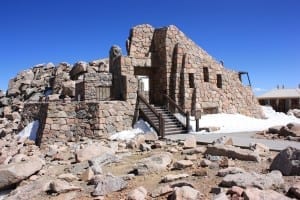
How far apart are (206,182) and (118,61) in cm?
1279

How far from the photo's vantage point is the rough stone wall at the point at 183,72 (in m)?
18.7

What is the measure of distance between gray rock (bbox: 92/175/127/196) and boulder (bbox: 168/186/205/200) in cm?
140

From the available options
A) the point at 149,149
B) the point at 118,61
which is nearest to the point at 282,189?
the point at 149,149

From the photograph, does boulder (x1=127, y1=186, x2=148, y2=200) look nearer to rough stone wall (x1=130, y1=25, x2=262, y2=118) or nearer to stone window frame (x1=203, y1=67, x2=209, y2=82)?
rough stone wall (x1=130, y1=25, x2=262, y2=118)

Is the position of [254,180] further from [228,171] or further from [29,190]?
[29,190]

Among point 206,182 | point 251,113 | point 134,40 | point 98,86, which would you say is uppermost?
point 134,40

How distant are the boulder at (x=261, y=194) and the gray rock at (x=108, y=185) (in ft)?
8.89

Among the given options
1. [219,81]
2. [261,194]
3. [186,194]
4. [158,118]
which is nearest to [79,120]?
[158,118]

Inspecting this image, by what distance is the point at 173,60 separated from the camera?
62.4 feet

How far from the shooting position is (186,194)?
219 inches

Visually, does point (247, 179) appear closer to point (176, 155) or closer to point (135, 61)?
point (176, 155)

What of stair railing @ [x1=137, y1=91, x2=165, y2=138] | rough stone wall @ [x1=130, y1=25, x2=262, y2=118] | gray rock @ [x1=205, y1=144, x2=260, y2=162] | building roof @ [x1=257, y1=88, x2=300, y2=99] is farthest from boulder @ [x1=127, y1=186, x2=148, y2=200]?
building roof @ [x1=257, y1=88, x2=300, y2=99]

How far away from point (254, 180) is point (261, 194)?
26.4 inches

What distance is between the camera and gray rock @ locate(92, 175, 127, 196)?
21.6ft
